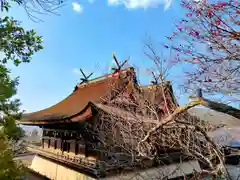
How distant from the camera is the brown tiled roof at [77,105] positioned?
7.18 meters

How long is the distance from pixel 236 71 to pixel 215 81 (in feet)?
0.82

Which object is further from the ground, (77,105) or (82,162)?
(77,105)

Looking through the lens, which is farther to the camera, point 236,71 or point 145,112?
point 145,112

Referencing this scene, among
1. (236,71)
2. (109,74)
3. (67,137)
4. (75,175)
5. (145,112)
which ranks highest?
(109,74)

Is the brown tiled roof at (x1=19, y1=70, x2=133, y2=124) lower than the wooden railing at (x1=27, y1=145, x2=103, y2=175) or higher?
higher

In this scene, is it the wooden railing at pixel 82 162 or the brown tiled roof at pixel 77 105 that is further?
the brown tiled roof at pixel 77 105

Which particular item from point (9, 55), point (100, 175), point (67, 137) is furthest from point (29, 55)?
point (67, 137)

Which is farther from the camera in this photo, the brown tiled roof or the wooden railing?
the brown tiled roof

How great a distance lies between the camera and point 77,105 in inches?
332

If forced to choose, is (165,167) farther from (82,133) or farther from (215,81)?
(215,81)

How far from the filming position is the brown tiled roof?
718 centimetres

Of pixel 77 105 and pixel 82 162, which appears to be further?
pixel 77 105

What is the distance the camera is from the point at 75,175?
283 inches

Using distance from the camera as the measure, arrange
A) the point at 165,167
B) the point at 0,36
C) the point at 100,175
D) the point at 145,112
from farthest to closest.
A: the point at 165,167 < the point at 100,175 < the point at 145,112 < the point at 0,36
